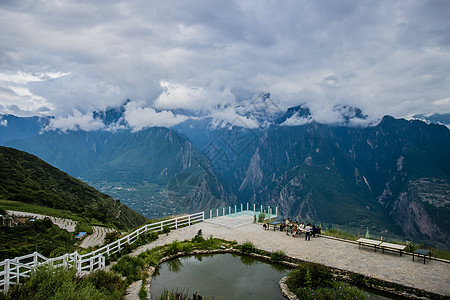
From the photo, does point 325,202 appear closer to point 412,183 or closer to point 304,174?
point 304,174

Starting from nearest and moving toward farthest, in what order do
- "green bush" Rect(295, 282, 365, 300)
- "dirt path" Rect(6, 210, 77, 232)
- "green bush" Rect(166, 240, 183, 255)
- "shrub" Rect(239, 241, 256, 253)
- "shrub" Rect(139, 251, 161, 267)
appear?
"green bush" Rect(295, 282, 365, 300), "shrub" Rect(139, 251, 161, 267), "green bush" Rect(166, 240, 183, 255), "shrub" Rect(239, 241, 256, 253), "dirt path" Rect(6, 210, 77, 232)

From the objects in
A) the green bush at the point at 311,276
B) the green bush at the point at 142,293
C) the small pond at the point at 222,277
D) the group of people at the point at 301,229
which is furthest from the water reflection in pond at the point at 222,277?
the group of people at the point at 301,229

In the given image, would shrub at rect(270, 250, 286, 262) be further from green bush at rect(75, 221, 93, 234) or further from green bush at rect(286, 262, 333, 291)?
green bush at rect(75, 221, 93, 234)

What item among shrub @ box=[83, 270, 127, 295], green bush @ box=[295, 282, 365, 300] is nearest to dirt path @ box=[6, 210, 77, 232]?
shrub @ box=[83, 270, 127, 295]

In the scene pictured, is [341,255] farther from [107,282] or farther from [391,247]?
[107,282]

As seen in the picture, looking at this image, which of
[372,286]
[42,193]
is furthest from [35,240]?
[372,286]

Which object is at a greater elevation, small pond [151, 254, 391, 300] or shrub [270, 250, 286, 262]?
shrub [270, 250, 286, 262]

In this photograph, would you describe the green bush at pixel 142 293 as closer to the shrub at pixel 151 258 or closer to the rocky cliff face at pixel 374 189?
the shrub at pixel 151 258
